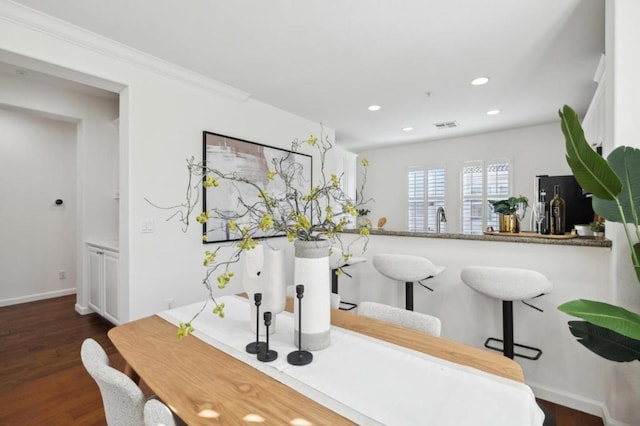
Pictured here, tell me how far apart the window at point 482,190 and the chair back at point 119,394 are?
5.34 meters

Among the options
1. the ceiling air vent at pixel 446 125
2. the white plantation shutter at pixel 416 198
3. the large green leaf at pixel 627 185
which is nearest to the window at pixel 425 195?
the white plantation shutter at pixel 416 198

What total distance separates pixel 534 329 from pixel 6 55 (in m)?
4.02

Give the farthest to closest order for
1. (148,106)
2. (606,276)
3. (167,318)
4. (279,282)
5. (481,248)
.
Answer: (148,106) < (481,248) < (606,276) < (167,318) < (279,282)

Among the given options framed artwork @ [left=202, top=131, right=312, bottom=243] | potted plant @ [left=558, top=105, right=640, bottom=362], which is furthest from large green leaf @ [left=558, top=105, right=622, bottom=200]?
framed artwork @ [left=202, top=131, right=312, bottom=243]

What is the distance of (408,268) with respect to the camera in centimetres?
223

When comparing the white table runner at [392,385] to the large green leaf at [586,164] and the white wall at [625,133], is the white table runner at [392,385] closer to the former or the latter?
the large green leaf at [586,164]

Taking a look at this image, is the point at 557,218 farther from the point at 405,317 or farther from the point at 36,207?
the point at 36,207

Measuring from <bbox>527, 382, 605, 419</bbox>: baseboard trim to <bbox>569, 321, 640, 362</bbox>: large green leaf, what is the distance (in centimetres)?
86

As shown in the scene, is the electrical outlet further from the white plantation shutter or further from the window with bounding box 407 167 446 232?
the white plantation shutter

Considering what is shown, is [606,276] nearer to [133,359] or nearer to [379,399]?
[379,399]

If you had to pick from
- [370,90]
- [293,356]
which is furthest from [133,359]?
[370,90]

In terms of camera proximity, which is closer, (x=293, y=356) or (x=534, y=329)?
(x=293, y=356)

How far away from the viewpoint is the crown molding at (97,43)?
2.02 m

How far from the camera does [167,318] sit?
5.10 ft
